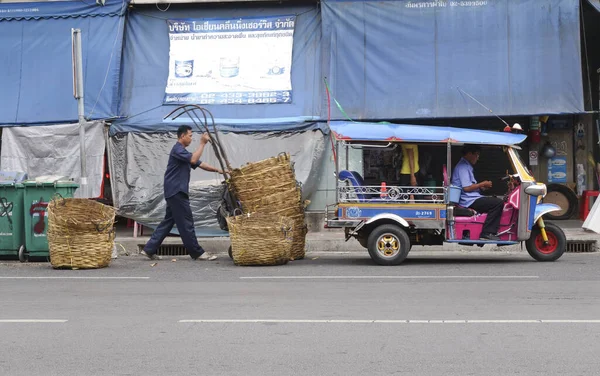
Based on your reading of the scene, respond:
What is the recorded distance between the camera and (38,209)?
1245 cm

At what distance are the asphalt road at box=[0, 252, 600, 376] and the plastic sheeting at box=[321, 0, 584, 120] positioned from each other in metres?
5.43

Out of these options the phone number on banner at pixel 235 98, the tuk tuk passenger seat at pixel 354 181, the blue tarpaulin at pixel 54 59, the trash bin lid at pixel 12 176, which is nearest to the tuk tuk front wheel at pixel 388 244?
the tuk tuk passenger seat at pixel 354 181

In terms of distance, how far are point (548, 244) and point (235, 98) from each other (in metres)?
7.38

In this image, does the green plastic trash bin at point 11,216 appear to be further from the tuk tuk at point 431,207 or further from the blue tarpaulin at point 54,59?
the tuk tuk at point 431,207

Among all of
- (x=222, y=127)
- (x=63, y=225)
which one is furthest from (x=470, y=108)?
(x=63, y=225)

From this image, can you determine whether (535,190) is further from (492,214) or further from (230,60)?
(230,60)

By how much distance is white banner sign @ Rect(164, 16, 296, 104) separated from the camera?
16625mm

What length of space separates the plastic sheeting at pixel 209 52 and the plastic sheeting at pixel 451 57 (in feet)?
1.43

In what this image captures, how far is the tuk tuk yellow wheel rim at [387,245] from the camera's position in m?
11.5

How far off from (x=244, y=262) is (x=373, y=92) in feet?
19.8

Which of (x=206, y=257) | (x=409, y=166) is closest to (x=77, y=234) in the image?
(x=206, y=257)

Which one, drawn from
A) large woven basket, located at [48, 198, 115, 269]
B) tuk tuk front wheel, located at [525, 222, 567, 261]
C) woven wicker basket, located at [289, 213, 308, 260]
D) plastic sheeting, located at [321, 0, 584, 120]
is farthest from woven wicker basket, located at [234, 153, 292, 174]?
plastic sheeting, located at [321, 0, 584, 120]

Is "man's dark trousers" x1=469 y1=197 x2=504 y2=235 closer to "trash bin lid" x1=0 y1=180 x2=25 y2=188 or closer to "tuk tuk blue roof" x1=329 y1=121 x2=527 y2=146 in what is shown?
"tuk tuk blue roof" x1=329 y1=121 x2=527 y2=146

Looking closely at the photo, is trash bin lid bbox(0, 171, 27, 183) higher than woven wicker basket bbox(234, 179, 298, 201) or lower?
higher
